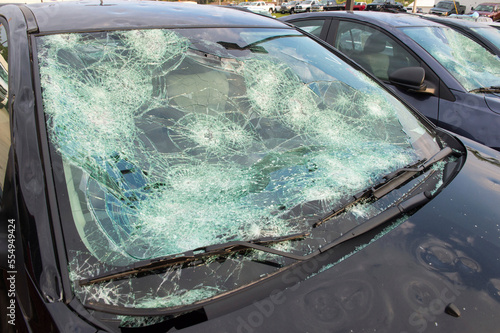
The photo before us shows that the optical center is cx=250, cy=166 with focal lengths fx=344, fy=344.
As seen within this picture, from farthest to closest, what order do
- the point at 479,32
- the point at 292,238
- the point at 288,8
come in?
the point at 288,8 → the point at 479,32 → the point at 292,238

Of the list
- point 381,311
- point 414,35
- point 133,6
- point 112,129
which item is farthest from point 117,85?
point 414,35

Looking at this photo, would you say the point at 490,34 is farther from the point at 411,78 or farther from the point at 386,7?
the point at 386,7

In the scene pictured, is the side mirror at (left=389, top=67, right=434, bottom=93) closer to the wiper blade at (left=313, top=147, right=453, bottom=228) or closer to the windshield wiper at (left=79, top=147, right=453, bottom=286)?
the wiper blade at (left=313, top=147, right=453, bottom=228)

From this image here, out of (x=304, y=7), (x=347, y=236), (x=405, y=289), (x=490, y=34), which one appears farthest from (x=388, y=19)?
(x=304, y=7)

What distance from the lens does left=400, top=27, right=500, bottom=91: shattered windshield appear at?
310cm

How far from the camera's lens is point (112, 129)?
1.30 metres

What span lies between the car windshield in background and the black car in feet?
10.3

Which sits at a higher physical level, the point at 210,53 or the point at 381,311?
the point at 210,53

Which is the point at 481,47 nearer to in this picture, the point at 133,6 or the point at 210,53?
the point at 210,53

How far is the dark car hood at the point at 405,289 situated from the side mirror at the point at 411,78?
1.81 meters

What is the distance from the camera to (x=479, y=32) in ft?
13.6

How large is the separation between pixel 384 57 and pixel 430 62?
1.65 feet

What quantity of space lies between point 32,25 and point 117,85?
17.8 inches

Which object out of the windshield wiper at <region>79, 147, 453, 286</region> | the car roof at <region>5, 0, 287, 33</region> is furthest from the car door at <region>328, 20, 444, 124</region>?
the windshield wiper at <region>79, 147, 453, 286</region>
